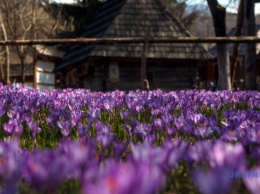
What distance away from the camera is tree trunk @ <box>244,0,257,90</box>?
10.4m

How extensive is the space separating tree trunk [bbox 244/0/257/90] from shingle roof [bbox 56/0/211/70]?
912cm

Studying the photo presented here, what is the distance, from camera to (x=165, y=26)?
22.9m

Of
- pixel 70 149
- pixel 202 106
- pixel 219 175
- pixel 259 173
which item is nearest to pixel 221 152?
pixel 259 173

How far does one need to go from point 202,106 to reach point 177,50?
17.0 m

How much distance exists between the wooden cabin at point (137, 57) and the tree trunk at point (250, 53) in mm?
9118

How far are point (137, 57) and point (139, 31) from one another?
2748 millimetres

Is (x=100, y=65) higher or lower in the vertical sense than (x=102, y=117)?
higher

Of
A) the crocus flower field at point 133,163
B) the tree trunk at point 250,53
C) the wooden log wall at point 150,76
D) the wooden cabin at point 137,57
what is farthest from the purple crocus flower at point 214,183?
the wooden log wall at point 150,76

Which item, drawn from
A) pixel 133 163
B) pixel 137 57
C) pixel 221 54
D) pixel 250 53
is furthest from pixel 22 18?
pixel 133 163

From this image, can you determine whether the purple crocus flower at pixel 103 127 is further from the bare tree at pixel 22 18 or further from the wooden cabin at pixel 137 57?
the bare tree at pixel 22 18

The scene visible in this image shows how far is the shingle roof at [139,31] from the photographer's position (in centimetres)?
2011

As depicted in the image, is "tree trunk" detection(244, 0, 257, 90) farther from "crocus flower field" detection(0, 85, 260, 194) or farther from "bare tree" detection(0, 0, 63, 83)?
"bare tree" detection(0, 0, 63, 83)

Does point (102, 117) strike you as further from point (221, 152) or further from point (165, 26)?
point (165, 26)

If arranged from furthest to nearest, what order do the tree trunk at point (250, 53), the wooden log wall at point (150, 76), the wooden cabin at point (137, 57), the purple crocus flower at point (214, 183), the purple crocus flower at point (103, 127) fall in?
the wooden log wall at point (150, 76) < the wooden cabin at point (137, 57) < the tree trunk at point (250, 53) < the purple crocus flower at point (103, 127) < the purple crocus flower at point (214, 183)
